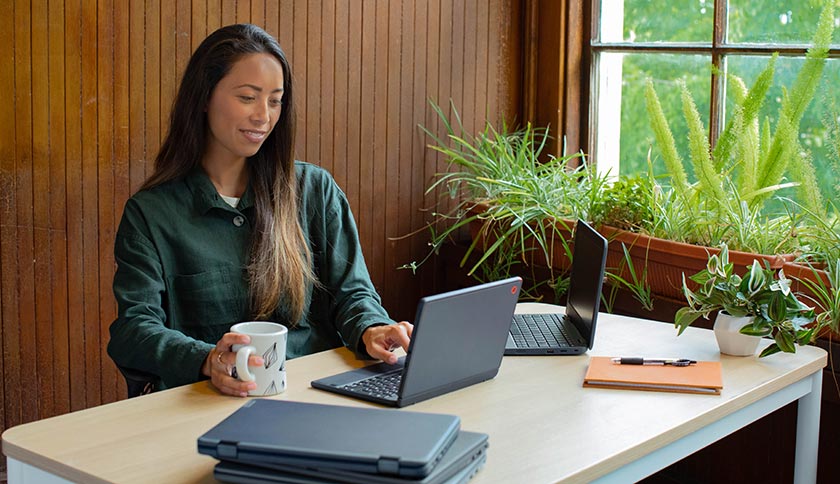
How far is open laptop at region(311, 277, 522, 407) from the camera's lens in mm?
1770

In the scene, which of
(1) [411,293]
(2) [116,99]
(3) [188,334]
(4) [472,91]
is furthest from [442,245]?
(3) [188,334]

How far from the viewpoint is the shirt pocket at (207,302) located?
7.53ft

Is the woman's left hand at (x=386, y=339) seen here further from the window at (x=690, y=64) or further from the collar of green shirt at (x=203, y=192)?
the window at (x=690, y=64)

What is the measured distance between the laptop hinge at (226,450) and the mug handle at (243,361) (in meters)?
0.39

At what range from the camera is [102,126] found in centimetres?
303

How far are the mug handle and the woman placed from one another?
0.39 m

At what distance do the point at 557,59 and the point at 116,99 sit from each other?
5.48ft

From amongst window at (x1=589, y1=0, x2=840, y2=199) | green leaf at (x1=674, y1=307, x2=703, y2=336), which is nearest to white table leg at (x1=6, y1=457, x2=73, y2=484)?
green leaf at (x1=674, y1=307, x2=703, y2=336)

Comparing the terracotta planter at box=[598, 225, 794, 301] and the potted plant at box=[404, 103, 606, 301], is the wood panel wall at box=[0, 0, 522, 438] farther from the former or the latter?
the terracotta planter at box=[598, 225, 794, 301]

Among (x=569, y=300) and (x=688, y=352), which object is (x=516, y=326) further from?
(x=688, y=352)

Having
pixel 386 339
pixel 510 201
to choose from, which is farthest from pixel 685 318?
pixel 510 201

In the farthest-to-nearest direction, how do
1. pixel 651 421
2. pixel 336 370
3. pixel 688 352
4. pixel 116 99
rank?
pixel 116 99 → pixel 688 352 → pixel 336 370 → pixel 651 421

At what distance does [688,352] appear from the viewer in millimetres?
2234

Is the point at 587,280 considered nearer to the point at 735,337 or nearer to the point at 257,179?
the point at 735,337
